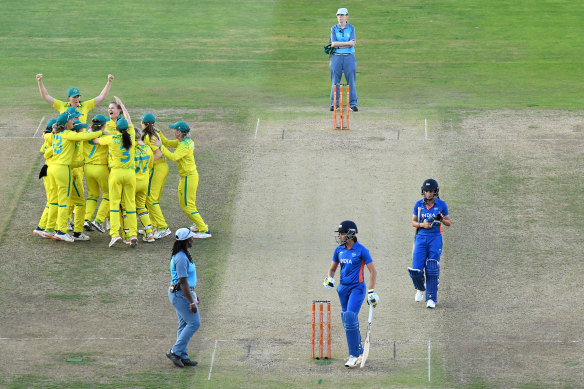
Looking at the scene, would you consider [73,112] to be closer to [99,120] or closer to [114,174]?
[99,120]

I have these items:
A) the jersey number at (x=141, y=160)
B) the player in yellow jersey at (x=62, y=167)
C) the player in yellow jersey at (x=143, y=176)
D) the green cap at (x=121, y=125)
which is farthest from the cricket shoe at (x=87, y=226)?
the green cap at (x=121, y=125)

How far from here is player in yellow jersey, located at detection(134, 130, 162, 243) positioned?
767 inches

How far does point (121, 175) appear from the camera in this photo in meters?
19.4

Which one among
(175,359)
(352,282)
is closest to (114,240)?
(175,359)

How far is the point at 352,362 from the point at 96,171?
21.4 feet

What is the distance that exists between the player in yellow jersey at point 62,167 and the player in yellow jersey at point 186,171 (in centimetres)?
135

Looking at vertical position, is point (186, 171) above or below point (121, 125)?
below

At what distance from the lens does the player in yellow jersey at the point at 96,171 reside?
1969cm

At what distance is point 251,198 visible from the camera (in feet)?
72.0

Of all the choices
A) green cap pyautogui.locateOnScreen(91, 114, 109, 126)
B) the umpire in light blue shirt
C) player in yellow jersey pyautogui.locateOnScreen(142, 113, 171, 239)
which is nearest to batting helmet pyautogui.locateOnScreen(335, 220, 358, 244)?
player in yellow jersey pyautogui.locateOnScreen(142, 113, 171, 239)

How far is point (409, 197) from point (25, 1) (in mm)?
19270

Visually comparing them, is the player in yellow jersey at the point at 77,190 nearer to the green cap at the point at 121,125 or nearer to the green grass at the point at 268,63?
the green grass at the point at 268,63

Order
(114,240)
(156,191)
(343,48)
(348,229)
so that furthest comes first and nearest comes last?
(343,48) < (156,191) < (114,240) < (348,229)

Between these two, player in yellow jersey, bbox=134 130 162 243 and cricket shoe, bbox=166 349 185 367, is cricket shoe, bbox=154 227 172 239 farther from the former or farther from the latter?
cricket shoe, bbox=166 349 185 367
